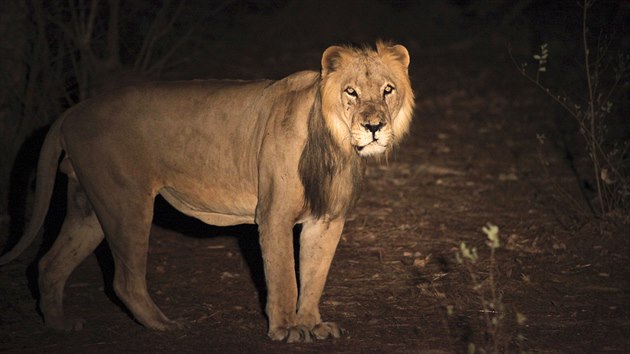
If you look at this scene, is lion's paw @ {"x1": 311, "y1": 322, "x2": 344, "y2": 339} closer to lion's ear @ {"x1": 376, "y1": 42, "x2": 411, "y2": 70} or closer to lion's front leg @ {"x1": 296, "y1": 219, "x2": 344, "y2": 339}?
lion's front leg @ {"x1": 296, "y1": 219, "x2": 344, "y2": 339}

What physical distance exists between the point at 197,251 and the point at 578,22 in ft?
24.6

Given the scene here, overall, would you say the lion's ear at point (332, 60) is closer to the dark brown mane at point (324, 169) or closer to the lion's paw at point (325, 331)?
A: the dark brown mane at point (324, 169)

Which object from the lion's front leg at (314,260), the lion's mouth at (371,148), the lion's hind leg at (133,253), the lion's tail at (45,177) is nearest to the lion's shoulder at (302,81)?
the lion's mouth at (371,148)

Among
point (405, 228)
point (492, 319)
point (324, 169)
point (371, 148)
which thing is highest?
point (371, 148)

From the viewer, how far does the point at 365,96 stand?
4781 millimetres

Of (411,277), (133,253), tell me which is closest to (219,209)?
(133,253)

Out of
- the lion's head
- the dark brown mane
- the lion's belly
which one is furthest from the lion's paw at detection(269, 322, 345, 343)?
the lion's head

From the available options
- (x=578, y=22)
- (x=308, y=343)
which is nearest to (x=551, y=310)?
(x=308, y=343)

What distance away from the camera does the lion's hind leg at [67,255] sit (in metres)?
5.27

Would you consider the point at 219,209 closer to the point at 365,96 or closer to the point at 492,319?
the point at 365,96

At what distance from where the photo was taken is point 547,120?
11.5 m

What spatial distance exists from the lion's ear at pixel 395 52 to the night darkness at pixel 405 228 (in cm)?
13

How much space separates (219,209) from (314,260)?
655 millimetres

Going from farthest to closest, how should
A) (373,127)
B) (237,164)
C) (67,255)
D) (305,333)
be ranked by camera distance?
(67,255), (237,164), (305,333), (373,127)
